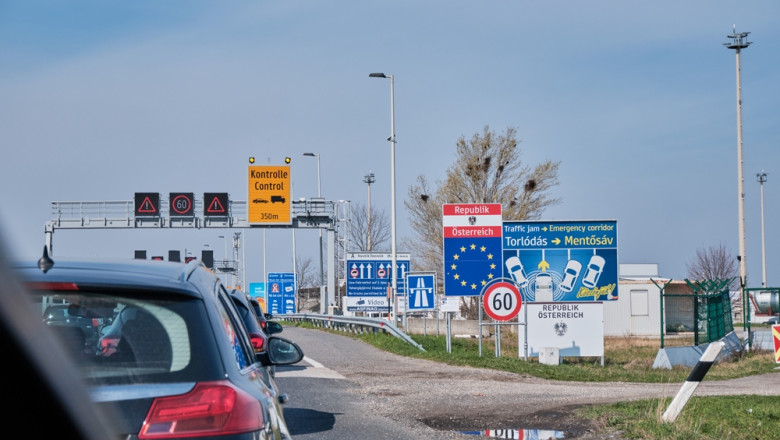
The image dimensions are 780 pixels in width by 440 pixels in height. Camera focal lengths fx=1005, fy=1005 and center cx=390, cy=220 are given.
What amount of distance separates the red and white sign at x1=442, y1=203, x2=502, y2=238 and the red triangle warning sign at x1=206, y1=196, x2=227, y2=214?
22.6 meters

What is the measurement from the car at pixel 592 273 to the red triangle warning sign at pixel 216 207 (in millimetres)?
22473

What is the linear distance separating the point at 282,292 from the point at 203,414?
157ft

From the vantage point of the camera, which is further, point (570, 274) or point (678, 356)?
point (570, 274)

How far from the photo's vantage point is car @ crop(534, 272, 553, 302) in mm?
24156

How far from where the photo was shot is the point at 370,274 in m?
36.5

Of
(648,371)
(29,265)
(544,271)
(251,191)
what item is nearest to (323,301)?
(251,191)

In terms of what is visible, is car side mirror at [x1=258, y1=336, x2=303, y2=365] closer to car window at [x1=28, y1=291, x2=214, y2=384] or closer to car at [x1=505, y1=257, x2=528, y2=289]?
car window at [x1=28, y1=291, x2=214, y2=384]

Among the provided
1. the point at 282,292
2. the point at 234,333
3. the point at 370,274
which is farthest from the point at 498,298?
the point at 282,292

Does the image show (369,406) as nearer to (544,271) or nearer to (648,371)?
(648,371)

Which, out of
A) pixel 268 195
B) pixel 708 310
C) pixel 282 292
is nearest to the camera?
pixel 708 310

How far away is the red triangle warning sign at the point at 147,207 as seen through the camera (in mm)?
43312

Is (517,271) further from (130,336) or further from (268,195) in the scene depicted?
(130,336)

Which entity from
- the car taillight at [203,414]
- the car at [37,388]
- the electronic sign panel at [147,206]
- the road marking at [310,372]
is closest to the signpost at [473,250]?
the road marking at [310,372]

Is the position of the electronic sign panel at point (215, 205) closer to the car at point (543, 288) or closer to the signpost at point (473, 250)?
the car at point (543, 288)
